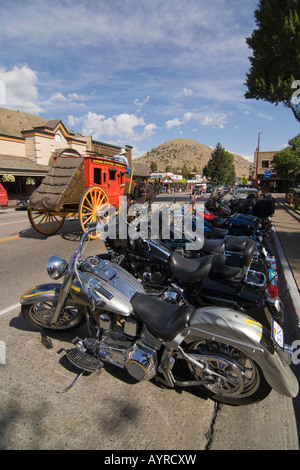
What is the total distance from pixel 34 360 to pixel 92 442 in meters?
1.20

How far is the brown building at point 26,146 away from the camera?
20484 mm

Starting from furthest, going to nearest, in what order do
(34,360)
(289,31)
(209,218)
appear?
(289,31)
(209,218)
(34,360)

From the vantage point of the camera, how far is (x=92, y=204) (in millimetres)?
7875

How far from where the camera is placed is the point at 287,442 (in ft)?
6.49

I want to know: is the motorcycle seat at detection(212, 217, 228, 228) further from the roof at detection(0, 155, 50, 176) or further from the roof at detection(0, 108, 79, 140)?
the roof at detection(0, 108, 79, 140)

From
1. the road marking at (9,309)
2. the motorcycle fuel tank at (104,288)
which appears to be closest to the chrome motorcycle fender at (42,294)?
the motorcycle fuel tank at (104,288)

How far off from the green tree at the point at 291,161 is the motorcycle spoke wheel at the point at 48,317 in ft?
150

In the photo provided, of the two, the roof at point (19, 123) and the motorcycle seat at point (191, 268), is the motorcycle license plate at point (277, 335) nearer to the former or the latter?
the motorcycle seat at point (191, 268)

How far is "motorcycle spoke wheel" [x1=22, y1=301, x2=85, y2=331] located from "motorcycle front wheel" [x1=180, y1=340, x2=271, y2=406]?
149cm

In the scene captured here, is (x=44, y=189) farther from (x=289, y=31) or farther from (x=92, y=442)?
(x=289, y=31)

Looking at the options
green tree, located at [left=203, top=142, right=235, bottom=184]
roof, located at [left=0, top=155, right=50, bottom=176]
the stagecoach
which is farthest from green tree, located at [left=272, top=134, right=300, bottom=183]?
the stagecoach

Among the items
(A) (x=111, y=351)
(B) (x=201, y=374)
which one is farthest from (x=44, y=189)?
(B) (x=201, y=374)

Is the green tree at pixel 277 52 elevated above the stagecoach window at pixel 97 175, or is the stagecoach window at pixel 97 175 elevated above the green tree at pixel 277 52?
the green tree at pixel 277 52

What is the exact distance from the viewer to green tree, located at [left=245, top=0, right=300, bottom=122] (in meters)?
14.7
